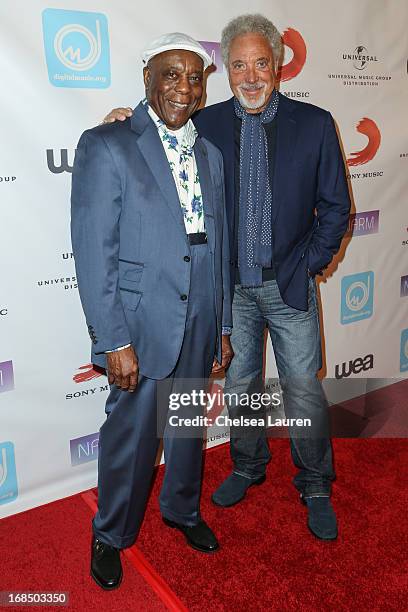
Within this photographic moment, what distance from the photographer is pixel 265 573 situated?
89.6 inches

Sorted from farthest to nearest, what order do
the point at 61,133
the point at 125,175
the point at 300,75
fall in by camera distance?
the point at 300,75 < the point at 61,133 < the point at 125,175

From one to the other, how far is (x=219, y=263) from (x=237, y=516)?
1225 millimetres

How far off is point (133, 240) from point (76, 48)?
3.37 feet

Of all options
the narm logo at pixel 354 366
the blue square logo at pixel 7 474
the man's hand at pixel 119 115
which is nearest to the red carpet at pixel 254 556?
the blue square logo at pixel 7 474

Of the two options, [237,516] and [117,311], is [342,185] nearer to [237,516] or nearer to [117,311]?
[117,311]

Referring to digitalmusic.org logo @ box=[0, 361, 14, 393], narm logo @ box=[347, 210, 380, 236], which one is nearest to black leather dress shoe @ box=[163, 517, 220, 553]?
digitalmusic.org logo @ box=[0, 361, 14, 393]

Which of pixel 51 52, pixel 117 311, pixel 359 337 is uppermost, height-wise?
pixel 51 52

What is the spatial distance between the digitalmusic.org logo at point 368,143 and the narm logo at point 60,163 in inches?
68.7

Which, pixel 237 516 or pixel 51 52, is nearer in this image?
pixel 51 52

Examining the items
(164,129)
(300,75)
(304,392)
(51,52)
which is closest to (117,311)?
(164,129)

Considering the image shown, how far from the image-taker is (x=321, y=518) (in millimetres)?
2520

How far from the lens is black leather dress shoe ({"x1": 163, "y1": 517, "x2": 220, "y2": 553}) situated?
94.0 inches

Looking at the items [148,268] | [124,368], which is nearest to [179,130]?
[148,268]

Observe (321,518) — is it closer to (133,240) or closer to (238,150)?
(133,240)
